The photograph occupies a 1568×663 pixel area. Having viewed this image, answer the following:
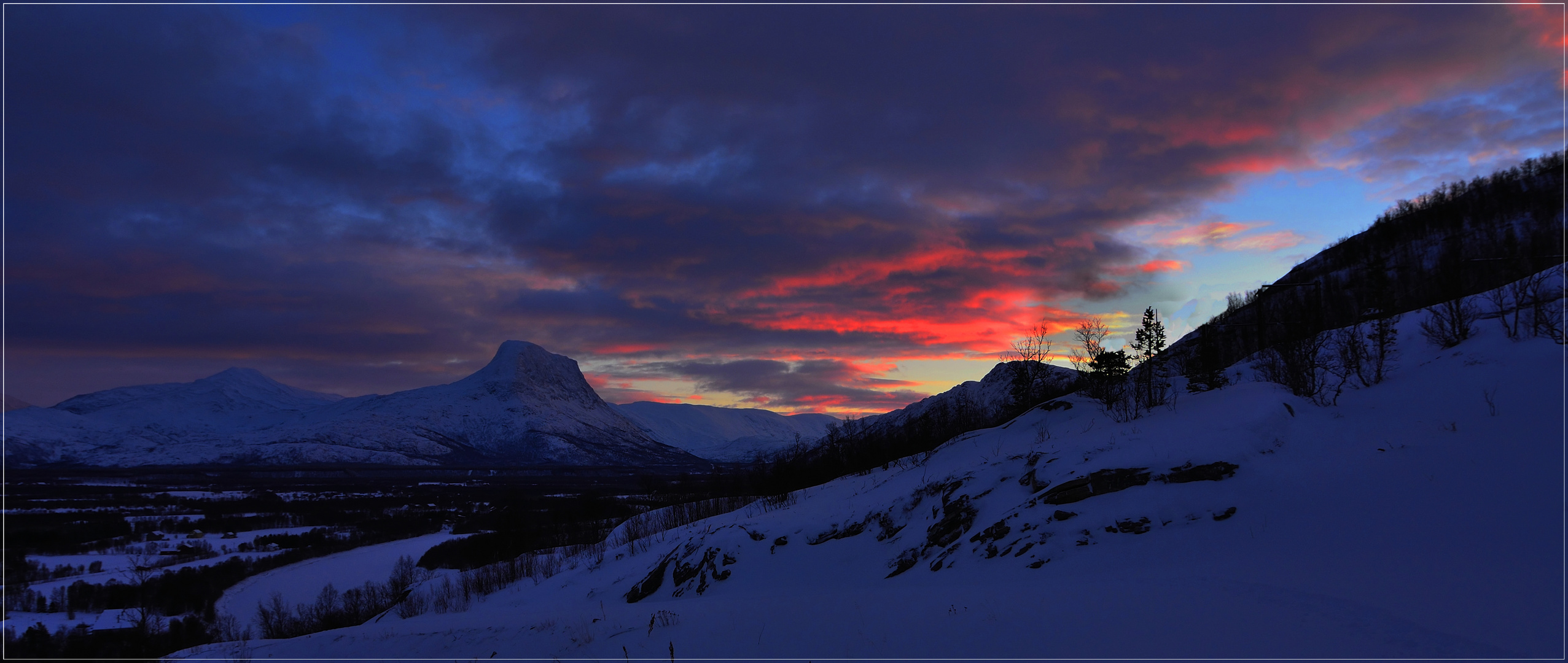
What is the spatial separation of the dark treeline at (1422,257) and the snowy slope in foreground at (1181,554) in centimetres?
3058

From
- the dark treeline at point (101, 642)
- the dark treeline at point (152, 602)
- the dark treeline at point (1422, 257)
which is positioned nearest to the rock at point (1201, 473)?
the dark treeline at point (1422, 257)

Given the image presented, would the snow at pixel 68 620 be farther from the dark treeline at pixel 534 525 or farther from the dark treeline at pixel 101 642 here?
the dark treeline at pixel 534 525

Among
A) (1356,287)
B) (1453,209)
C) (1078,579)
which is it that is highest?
(1453,209)

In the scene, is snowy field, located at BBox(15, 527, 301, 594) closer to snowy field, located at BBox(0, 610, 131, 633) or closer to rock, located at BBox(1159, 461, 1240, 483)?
snowy field, located at BBox(0, 610, 131, 633)

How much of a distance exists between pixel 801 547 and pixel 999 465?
7109mm

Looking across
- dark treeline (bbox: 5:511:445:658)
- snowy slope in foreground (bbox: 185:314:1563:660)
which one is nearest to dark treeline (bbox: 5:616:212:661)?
dark treeline (bbox: 5:511:445:658)

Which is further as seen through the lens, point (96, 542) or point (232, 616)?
point (96, 542)

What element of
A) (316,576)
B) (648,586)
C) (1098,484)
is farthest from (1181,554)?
(316,576)

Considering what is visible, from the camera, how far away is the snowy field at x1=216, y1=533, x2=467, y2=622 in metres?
75.8

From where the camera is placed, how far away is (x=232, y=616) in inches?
2544

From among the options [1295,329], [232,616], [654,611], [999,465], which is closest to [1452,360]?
[1295,329]

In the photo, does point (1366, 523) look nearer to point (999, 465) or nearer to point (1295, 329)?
point (999, 465)

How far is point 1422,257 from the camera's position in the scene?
76.6 m

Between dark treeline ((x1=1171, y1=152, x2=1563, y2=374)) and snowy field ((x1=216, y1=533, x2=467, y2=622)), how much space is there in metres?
91.8
